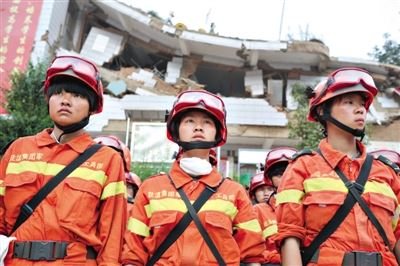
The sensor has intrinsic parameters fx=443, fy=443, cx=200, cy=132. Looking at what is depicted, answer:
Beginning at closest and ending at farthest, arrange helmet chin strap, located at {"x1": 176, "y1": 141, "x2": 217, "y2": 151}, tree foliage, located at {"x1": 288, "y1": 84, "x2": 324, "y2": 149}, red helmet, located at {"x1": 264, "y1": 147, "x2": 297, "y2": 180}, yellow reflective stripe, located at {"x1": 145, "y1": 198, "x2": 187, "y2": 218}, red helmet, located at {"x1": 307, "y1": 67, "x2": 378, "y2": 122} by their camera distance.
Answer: yellow reflective stripe, located at {"x1": 145, "y1": 198, "x2": 187, "y2": 218} → red helmet, located at {"x1": 307, "y1": 67, "x2": 378, "y2": 122} → helmet chin strap, located at {"x1": 176, "y1": 141, "x2": 217, "y2": 151} → red helmet, located at {"x1": 264, "y1": 147, "x2": 297, "y2": 180} → tree foliage, located at {"x1": 288, "y1": 84, "x2": 324, "y2": 149}

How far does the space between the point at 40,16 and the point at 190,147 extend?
1727cm

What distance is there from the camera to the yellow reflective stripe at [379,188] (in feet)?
9.04

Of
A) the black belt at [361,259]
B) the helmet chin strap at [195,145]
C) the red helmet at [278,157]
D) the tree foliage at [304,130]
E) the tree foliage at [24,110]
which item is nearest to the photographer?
the black belt at [361,259]

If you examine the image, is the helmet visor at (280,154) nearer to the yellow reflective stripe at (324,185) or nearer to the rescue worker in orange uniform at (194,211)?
the rescue worker in orange uniform at (194,211)

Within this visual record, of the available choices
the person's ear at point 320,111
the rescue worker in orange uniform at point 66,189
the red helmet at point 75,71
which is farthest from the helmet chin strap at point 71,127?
the person's ear at point 320,111

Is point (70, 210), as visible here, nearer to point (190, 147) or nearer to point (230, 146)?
point (190, 147)

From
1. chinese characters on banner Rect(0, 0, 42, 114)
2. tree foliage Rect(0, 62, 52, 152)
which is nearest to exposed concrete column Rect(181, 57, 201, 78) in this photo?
chinese characters on banner Rect(0, 0, 42, 114)

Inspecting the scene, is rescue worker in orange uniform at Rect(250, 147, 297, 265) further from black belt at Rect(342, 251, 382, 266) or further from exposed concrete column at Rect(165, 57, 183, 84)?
exposed concrete column at Rect(165, 57, 183, 84)

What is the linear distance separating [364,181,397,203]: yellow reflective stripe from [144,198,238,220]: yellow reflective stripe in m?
0.86

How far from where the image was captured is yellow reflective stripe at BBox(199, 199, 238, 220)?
2.84 meters

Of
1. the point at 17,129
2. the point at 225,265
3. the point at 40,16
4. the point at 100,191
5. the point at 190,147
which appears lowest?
the point at 225,265

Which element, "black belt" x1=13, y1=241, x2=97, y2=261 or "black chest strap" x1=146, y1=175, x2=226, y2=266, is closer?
"black belt" x1=13, y1=241, x2=97, y2=261

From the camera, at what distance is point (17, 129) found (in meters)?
10.6

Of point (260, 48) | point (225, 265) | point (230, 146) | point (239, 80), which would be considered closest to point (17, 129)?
point (225, 265)
